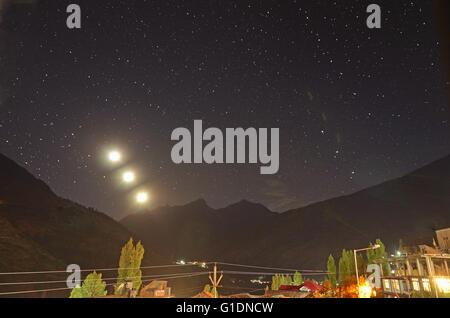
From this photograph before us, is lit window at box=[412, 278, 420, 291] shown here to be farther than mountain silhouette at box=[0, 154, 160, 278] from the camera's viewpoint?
No

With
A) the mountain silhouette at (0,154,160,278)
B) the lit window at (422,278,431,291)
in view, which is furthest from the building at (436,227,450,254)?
the mountain silhouette at (0,154,160,278)

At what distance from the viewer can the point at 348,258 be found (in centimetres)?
5662

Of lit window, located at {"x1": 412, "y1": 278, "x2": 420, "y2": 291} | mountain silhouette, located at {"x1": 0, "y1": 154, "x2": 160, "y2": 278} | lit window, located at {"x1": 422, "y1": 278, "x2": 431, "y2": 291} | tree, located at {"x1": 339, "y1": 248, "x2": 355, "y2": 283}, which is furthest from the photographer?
mountain silhouette, located at {"x1": 0, "y1": 154, "x2": 160, "y2": 278}

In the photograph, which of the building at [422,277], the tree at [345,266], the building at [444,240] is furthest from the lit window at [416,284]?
the tree at [345,266]

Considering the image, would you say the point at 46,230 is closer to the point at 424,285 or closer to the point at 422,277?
the point at 424,285

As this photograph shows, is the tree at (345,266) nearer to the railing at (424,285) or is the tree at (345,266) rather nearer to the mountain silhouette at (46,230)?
the railing at (424,285)

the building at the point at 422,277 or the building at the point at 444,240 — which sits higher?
the building at the point at 444,240

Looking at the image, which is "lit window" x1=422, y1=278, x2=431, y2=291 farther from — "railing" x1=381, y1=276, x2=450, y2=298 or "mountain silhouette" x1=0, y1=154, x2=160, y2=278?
"mountain silhouette" x1=0, y1=154, x2=160, y2=278

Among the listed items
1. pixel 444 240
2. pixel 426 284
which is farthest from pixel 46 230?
pixel 444 240

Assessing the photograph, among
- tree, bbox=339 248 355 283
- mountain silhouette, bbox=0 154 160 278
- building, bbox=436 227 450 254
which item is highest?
mountain silhouette, bbox=0 154 160 278
